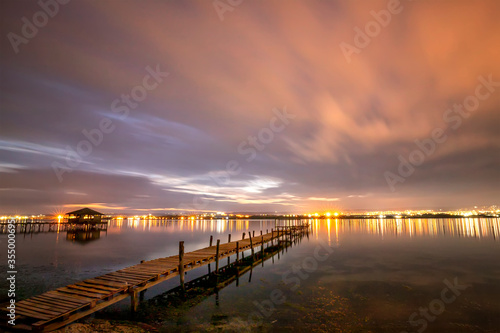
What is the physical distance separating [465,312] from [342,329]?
787cm

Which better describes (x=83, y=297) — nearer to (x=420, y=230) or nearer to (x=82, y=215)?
(x=82, y=215)

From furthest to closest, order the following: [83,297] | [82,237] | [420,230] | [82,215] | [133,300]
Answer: [420,230]
[82,215]
[82,237]
[133,300]
[83,297]

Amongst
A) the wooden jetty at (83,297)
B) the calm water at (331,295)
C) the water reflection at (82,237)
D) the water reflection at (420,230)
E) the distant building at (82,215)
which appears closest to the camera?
the wooden jetty at (83,297)

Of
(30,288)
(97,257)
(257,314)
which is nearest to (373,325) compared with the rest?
(257,314)

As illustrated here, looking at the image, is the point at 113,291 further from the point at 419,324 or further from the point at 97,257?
the point at 97,257

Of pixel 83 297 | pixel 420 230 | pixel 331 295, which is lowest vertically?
pixel 420 230

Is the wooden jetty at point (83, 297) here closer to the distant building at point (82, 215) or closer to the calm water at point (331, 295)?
the calm water at point (331, 295)

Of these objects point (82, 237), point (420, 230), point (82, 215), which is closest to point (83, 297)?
point (82, 237)

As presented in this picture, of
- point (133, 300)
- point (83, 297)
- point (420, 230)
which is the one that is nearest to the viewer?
point (83, 297)

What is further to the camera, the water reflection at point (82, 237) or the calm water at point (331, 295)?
the water reflection at point (82, 237)

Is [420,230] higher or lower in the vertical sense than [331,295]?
lower

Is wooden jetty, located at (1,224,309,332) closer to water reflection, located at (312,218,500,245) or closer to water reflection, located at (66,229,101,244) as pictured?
water reflection, located at (312,218,500,245)

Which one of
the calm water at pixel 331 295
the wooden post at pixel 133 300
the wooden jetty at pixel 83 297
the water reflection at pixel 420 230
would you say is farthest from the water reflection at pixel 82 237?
the water reflection at pixel 420 230

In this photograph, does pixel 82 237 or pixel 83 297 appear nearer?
pixel 83 297
